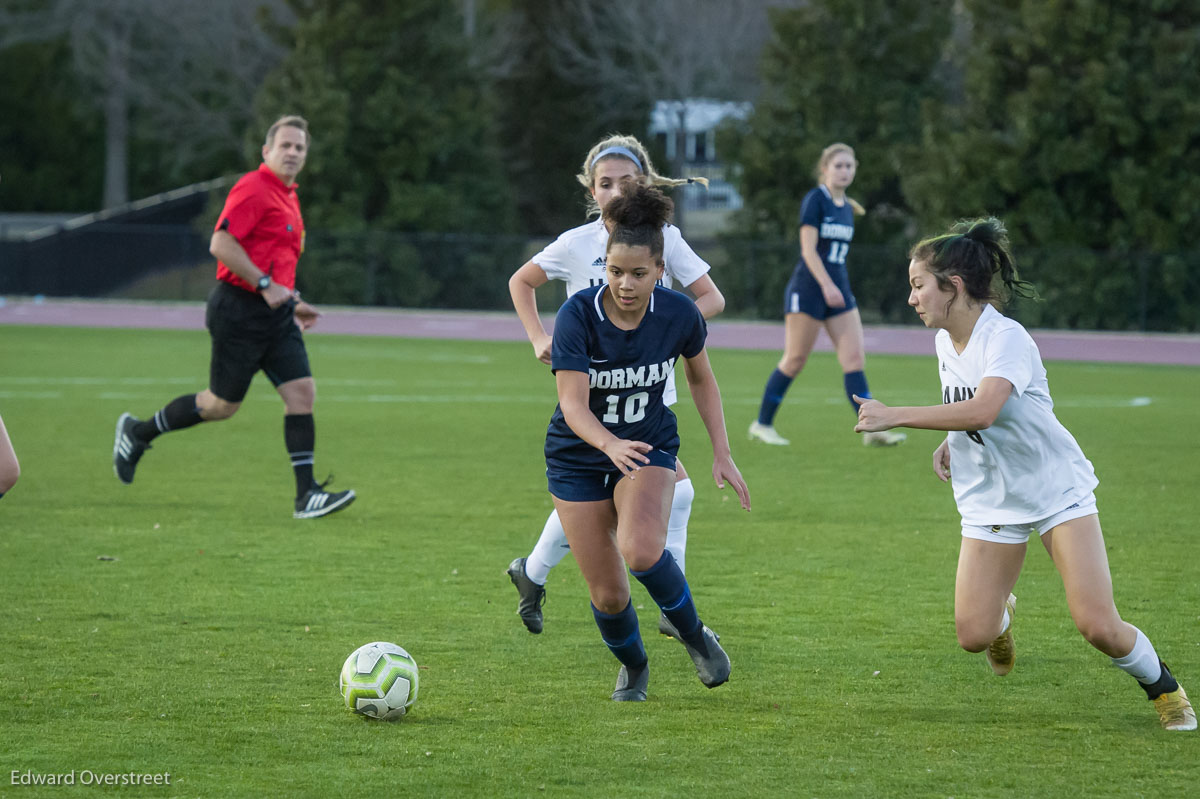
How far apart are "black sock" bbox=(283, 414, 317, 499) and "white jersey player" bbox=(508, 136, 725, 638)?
112 inches

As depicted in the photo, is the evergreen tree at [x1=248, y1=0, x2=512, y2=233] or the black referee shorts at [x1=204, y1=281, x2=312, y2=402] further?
the evergreen tree at [x1=248, y1=0, x2=512, y2=233]

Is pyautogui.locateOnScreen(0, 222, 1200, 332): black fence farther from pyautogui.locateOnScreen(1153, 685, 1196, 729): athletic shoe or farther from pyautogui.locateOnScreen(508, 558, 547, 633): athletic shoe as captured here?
pyautogui.locateOnScreen(1153, 685, 1196, 729): athletic shoe

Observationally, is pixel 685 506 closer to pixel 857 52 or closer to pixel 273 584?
pixel 273 584

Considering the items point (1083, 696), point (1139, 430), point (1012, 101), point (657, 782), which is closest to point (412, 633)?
point (657, 782)

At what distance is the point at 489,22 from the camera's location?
38.8m

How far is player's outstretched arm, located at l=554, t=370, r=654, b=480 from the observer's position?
438 centimetres

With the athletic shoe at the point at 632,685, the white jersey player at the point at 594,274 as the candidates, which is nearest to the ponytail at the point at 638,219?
the white jersey player at the point at 594,274

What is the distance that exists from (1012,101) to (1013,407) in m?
22.4

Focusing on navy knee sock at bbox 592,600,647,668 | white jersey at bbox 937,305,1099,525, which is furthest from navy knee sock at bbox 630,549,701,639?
white jersey at bbox 937,305,1099,525

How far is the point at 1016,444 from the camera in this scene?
15.2ft

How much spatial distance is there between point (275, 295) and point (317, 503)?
1.23 metres

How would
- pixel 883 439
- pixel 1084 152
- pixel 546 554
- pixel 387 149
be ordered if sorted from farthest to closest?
pixel 387 149 < pixel 1084 152 < pixel 883 439 < pixel 546 554

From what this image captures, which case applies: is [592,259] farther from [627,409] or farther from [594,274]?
[627,409]

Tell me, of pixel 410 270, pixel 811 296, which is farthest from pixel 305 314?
pixel 410 270
